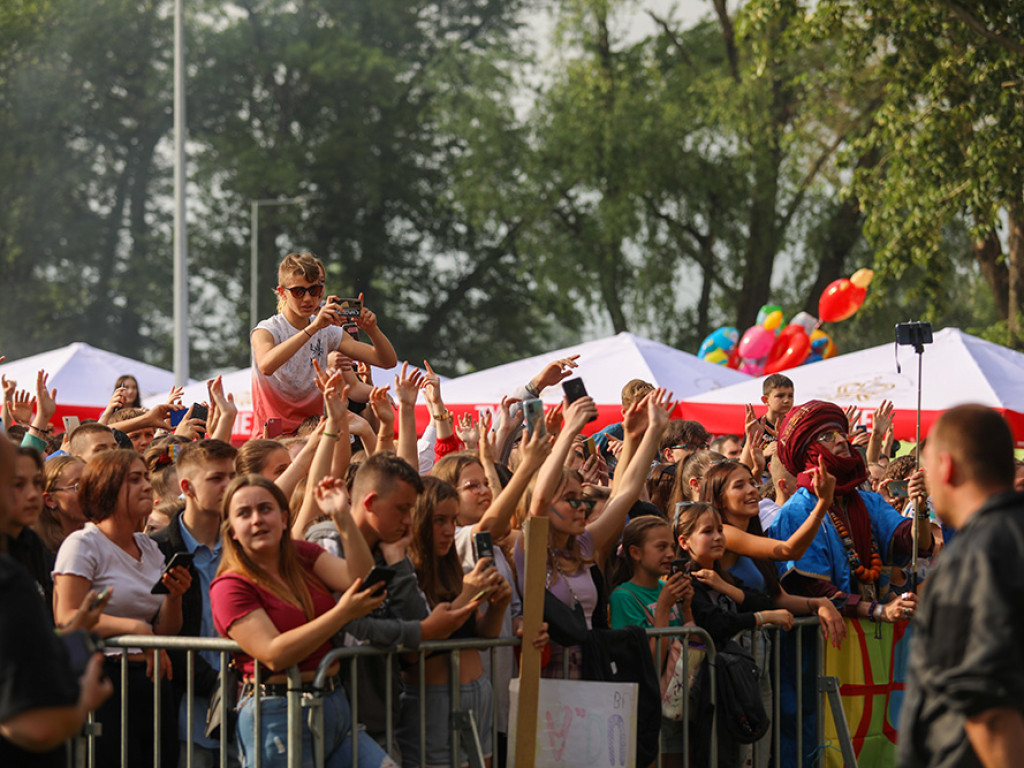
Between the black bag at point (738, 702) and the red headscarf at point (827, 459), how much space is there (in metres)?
1.16

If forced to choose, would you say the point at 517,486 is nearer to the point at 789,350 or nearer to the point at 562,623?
the point at 562,623

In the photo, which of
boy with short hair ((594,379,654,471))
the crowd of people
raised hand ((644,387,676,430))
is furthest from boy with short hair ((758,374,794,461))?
raised hand ((644,387,676,430))

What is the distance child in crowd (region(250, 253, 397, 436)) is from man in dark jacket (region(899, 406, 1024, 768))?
3355 mm

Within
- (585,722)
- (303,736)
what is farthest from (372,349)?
(303,736)

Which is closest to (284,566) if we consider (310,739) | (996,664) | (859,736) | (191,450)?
(310,739)

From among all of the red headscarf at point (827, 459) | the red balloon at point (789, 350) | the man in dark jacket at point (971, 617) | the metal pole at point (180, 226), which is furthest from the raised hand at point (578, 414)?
the metal pole at point (180, 226)

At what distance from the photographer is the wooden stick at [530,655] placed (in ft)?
16.1

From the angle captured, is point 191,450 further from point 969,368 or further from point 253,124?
point 253,124

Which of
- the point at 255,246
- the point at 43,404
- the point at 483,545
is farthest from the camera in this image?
the point at 255,246

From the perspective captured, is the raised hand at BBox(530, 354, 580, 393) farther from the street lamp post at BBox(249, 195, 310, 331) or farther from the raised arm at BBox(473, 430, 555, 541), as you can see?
the street lamp post at BBox(249, 195, 310, 331)

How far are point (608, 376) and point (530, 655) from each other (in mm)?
7452

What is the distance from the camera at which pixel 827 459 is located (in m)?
6.52

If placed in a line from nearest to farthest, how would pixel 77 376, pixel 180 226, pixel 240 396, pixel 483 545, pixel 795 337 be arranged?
1. pixel 483 545
2. pixel 240 396
3. pixel 77 376
4. pixel 795 337
5. pixel 180 226

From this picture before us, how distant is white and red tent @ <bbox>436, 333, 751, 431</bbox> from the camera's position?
11.9 meters
